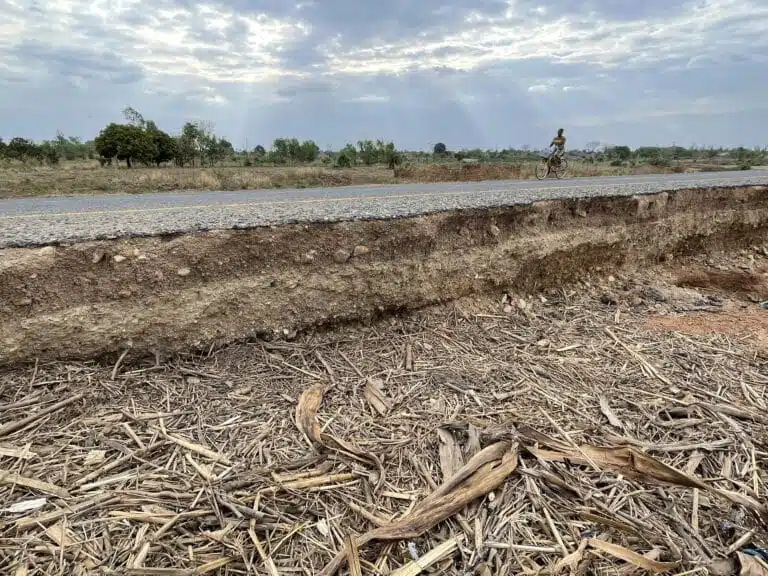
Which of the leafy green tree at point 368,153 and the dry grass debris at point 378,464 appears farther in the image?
the leafy green tree at point 368,153

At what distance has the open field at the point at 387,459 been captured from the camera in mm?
1997

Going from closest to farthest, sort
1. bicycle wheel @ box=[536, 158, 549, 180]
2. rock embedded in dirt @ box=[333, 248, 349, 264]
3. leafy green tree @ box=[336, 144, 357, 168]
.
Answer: rock embedded in dirt @ box=[333, 248, 349, 264], bicycle wheel @ box=[536, 158, 549, 180], leafy green tree @ box=[336, 144, 357, 168]

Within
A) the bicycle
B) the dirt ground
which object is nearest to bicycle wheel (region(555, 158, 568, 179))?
the bicycle

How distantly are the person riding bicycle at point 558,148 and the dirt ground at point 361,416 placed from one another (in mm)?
11838

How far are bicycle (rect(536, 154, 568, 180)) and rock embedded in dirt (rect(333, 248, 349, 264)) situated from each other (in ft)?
42.4

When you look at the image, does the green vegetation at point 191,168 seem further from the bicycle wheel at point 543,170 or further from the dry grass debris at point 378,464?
→ the dry grass debris at point 378,464

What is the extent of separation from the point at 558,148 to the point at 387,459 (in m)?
14.9

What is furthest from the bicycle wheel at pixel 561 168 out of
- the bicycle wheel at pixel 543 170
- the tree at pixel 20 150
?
the tree at pixel 20 150

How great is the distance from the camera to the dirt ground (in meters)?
2.03

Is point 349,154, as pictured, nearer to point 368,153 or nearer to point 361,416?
point 368,153

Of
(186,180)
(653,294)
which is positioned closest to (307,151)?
(186,180)

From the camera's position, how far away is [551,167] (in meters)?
15.5

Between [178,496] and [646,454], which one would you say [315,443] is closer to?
[178,496]

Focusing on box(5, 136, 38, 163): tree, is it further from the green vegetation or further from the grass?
the grass
